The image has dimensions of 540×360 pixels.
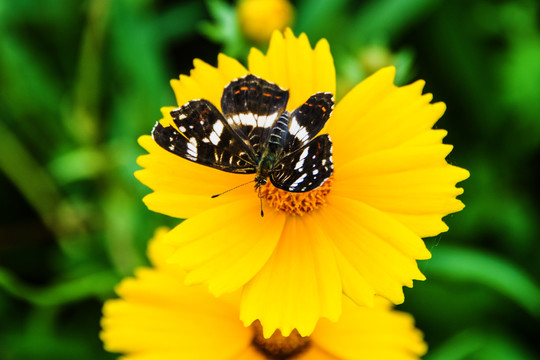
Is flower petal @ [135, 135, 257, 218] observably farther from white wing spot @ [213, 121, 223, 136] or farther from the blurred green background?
the blurred green background

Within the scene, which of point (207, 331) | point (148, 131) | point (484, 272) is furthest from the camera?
point (148, 131)

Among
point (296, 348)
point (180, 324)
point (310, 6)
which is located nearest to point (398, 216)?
point (296, 348)

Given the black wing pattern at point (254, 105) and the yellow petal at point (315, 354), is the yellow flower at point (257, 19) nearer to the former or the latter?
the black wing pattern at point (254, 105)

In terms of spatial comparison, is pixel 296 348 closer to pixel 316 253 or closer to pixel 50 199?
pixel 316 253

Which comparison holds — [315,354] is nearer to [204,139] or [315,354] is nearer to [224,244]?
[224,244]

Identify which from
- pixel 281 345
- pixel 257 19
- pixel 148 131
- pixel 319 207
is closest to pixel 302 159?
pixel 319 207

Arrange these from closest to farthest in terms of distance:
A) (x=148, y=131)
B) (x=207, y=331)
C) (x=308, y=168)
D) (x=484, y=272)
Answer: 1. (x=308, y=168)
2. (x=207, y=331)
3. (x=484, y=272)
4. (x=148, y=131)
